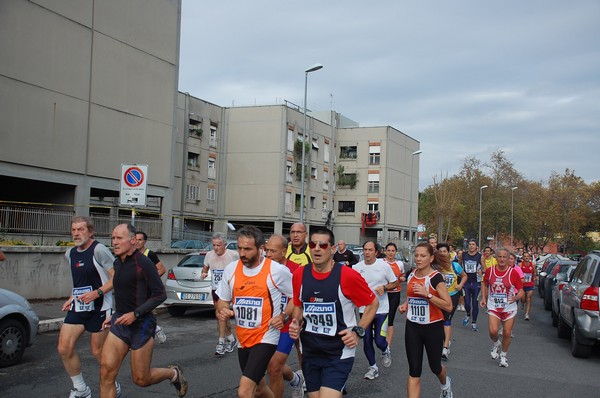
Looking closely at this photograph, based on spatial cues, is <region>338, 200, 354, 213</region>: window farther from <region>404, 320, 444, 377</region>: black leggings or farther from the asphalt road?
<region>404, 320, 444, 377</region>: black leggings

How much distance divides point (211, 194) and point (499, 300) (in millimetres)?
44202

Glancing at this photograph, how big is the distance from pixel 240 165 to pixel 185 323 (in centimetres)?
4148

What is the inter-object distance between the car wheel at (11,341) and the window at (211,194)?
144 feet

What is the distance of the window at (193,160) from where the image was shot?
5001 centimetres

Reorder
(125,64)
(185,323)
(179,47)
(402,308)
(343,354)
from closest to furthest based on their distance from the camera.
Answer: (343,354) → (402,308) → (185,323) → (125,64) → (179,47)

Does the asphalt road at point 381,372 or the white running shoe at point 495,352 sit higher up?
the white running shoe at point 495,352

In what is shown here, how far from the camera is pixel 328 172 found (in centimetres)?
6206

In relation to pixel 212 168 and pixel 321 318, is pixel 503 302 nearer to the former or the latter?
pixel 321 318

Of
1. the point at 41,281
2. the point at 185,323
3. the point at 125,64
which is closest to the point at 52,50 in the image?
the point at 125,64

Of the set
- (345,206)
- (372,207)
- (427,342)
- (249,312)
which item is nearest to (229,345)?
(427,342)

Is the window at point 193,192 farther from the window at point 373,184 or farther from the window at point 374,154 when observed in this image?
the window at point 374,154

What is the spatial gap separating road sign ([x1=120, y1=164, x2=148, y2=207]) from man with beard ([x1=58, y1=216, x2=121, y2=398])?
733 cm

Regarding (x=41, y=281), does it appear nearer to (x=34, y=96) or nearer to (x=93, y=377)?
(x=93, y=377)

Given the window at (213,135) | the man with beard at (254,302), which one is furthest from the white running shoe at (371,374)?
the window at (213,135)
